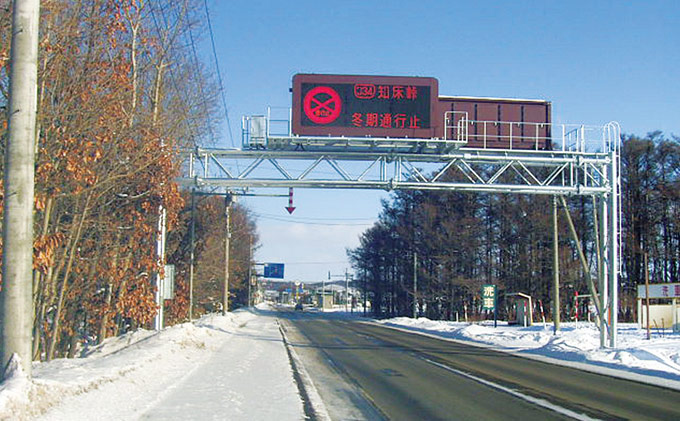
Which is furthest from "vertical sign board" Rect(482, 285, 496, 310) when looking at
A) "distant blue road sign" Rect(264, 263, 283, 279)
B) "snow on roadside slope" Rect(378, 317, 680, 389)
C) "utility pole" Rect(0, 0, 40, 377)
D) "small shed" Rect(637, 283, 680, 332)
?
"distant blue road sign" Rect(264, 263, 283, 279)

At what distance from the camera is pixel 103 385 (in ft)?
34.2

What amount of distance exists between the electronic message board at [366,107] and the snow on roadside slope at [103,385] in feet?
32.8

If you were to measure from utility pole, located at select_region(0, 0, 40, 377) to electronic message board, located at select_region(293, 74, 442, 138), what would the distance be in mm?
15436

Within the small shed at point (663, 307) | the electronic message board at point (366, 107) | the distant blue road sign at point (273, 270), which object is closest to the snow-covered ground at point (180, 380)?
the electronic message board at point (366, 107)

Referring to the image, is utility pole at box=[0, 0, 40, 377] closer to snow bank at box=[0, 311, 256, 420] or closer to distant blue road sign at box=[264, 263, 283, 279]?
snow bank at box=[0, 311, 256, 420]

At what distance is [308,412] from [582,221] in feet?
186

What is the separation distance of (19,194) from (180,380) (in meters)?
5.92

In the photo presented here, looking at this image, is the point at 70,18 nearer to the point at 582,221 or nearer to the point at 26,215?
the point at 26,215

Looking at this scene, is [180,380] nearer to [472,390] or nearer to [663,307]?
[472,390]

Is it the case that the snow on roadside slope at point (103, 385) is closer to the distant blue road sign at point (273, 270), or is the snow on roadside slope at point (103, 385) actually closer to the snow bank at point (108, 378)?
the snow bank at point (108, 378)

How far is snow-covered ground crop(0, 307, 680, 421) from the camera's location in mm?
8586

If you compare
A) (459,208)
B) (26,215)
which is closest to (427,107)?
(26,215)

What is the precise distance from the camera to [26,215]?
8.49m

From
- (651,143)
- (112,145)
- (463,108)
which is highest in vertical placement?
(651,143)
